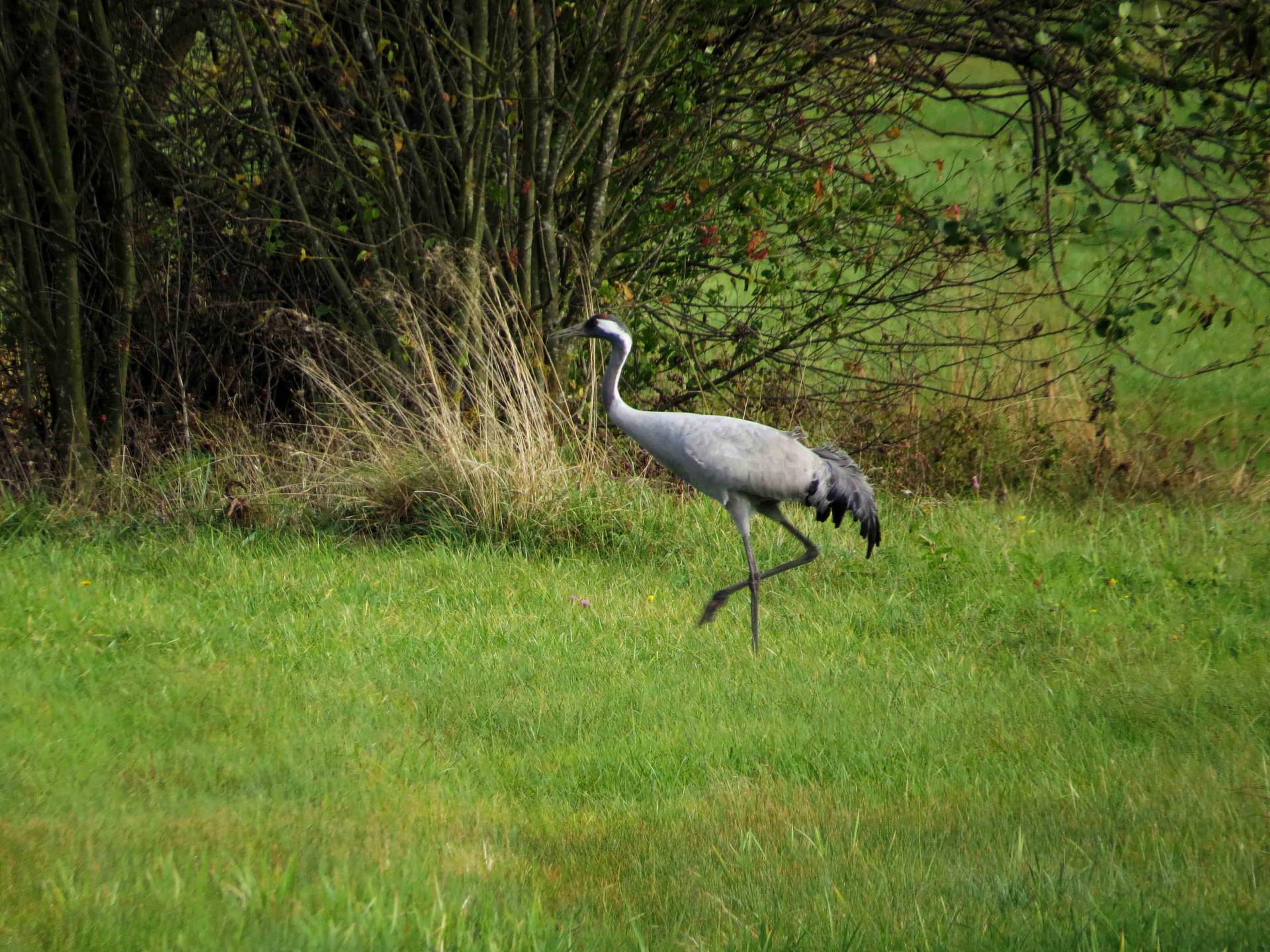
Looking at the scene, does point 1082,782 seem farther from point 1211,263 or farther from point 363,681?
point 1211,263

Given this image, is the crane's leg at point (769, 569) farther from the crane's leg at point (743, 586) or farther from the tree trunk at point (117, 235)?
the tree trunk at point (117, 235)

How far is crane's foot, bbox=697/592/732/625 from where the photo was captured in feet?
21.2

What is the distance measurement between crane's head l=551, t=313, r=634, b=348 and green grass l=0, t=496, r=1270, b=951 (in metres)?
1.14

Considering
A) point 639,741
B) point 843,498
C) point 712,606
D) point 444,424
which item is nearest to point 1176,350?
point 843,498

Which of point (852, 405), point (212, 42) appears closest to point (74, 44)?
point (212, 42)

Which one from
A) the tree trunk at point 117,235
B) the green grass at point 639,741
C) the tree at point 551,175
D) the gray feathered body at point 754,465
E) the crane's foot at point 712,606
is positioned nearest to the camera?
the green grass at point 639,741

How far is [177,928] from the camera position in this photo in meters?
3.35

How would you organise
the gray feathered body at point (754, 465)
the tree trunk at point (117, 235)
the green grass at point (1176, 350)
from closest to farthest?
the gray feathered body at point (754, 465), the tree trunk at point (117, 235), the green grass at point (1176, 350)

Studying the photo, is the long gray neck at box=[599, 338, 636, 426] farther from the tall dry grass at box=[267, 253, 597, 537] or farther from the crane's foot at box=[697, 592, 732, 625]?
the crane's foot at box=[697, 592, 732, 625]

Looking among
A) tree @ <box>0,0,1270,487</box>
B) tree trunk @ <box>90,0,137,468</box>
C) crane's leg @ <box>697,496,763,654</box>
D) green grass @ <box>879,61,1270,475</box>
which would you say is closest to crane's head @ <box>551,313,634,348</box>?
crane's leg @ <box>697,496,763,654</box>

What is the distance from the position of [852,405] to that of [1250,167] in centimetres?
288

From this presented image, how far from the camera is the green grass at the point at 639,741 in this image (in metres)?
3.50

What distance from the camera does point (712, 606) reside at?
21.2 ft

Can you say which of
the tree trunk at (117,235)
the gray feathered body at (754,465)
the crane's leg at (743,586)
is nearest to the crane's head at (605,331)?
the gray feathered body at (754,465)
